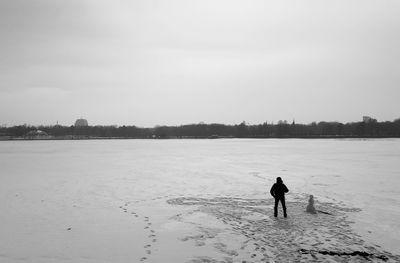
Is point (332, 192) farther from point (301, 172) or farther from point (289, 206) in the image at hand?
point (301, 172)

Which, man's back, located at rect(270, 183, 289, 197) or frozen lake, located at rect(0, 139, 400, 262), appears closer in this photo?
frozen lake, located at rect(0, 139, 400, 262)

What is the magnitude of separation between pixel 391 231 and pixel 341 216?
6.48 feet

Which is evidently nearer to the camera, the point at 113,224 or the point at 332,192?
the point at 113,224

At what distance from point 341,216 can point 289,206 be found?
2.07 m

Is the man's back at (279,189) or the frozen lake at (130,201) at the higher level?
the man's back at (279,189)

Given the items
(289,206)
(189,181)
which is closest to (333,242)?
(289,206)

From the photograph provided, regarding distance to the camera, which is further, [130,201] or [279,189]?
[130,201]

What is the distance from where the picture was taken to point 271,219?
472 inches

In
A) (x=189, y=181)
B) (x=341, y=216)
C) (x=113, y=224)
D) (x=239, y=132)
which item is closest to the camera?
(x=113, y=224)

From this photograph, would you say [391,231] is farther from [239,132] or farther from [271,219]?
[239,132]

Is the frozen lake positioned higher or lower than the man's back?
lower

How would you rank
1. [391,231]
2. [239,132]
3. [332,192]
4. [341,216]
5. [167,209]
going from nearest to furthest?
[391,231] < [341,216] < [167,209] < [332,192] < [239,132]

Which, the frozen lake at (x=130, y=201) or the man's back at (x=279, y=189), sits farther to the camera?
the man's back at (x=279, y=189)

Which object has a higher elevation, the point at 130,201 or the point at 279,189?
the point at 279,189
